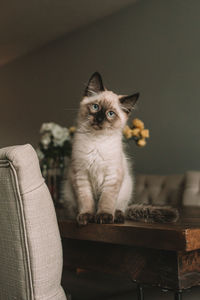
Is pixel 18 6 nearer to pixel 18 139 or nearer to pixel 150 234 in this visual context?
pixel 18 139

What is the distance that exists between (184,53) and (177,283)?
3009 millimetres

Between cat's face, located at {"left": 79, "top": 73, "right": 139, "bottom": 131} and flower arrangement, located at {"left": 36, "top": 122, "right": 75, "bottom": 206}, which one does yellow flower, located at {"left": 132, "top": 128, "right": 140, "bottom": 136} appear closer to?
flower arrangement, located at {"left": 36, "top": 122, "right": 75, "bottom": 206}

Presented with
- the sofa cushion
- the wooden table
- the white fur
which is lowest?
the sofa cushion

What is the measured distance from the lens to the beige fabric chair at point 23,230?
2.37 feet

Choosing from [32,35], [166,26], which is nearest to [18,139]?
[32,35]

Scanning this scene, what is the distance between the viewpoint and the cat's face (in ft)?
4.95

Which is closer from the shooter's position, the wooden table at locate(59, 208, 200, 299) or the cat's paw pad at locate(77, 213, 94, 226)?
the wooden table at locate(59, 208, 200, 299)

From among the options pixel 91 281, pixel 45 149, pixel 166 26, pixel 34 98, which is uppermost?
pixel 166 26

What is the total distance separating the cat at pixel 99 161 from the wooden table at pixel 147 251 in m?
0.12

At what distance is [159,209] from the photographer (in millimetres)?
1126

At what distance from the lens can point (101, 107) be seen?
5.08 ft

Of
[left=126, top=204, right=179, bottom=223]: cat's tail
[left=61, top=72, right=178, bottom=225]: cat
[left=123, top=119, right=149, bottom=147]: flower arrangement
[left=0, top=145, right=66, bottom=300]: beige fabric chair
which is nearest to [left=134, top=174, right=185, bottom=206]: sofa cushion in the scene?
[left=123, top=119, right=149, bottom=147]: flower arrangement

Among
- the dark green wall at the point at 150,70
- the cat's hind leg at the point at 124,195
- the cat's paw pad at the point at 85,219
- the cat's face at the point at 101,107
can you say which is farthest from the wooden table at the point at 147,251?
the dark green wall at the point at 150,70

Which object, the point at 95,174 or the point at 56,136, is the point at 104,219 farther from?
the point at 56,136
